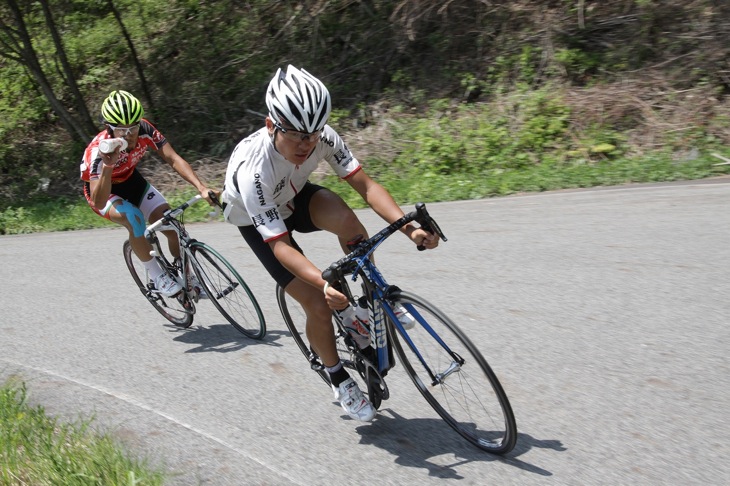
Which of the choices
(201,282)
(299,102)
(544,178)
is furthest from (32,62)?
(299,102)

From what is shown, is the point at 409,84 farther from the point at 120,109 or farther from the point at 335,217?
the point at 335,217

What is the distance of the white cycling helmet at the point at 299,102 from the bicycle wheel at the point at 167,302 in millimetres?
3307

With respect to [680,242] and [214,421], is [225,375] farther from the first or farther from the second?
[680,242]

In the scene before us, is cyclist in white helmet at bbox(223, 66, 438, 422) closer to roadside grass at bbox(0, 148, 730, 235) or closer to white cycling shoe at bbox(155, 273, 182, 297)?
white cycling shoe at bbox(155, 273, 182, 297)

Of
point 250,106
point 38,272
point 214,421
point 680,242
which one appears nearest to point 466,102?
point 250,106

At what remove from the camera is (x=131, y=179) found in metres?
6.93

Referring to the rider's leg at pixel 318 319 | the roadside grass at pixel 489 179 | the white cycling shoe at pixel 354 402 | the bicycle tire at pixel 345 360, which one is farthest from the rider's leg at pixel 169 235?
the white cycling shoe at pixel 354 402

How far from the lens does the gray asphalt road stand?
3.99 metres

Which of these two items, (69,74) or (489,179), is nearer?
(489,179)

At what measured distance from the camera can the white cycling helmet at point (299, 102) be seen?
12.5ft

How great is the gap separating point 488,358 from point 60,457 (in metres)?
2.76

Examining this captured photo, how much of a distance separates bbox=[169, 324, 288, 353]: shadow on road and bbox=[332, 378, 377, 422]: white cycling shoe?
1.72 metres

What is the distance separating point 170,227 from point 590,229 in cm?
433

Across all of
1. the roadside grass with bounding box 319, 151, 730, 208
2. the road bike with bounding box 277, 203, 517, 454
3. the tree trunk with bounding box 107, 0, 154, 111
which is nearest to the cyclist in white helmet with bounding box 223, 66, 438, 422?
the road bike with bounding box 277, 203, 517, 454
